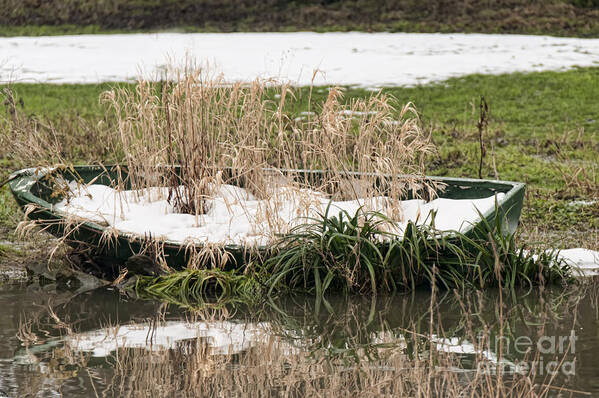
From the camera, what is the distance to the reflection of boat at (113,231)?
6957 mm

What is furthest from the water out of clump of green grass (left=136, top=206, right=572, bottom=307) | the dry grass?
the dry grass

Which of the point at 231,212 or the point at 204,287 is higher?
the point at 231,212

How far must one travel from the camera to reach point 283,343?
5.55m

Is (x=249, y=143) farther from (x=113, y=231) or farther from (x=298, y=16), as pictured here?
(x=298, y=16)

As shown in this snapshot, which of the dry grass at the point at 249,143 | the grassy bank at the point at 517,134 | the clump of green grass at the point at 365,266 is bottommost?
the grassy bank at the point at 517,134

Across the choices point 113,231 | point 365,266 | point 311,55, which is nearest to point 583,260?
point 365,266

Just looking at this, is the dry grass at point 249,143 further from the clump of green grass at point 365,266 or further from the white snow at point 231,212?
the clump of green grass at point 365,266

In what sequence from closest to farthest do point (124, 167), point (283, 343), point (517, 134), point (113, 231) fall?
point (283, 343) < point (113, 231) < point (124, 167) < point (517, 134)

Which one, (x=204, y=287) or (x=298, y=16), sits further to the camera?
(x=298, y=16)

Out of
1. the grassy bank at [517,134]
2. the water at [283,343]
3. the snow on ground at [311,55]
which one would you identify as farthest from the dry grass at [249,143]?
→ the snow on ground at [311,55]

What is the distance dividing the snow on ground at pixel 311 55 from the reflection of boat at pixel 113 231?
29.1 ft

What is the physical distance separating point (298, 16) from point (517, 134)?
13.4 metres

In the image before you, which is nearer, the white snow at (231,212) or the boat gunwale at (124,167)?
the boat gunwale at (124,167)

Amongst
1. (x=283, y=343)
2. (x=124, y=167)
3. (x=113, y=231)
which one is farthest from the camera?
(x=124, y=167)
